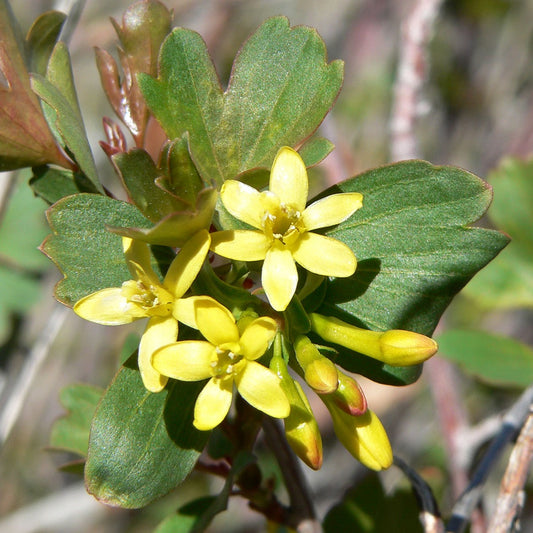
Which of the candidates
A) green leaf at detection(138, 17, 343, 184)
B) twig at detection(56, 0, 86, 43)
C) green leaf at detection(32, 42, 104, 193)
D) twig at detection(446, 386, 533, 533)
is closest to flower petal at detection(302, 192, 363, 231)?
green leaf at detection(138, 17, 343, 184)

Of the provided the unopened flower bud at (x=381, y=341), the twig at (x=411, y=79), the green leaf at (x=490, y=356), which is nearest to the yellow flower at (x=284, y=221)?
the unopened flower bud at (x=381, y=341)

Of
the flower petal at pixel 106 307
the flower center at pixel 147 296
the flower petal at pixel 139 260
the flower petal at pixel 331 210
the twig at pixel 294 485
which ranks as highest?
the flower petal at pixel 331 210

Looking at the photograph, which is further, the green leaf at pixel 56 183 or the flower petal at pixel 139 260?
the green leaf at pixel 56 183

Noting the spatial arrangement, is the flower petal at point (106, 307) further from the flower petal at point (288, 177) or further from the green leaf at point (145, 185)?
the flower petal at point (288, 177)

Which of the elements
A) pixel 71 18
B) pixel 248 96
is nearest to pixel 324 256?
pixel 248 96

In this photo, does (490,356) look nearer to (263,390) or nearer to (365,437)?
(365,437)

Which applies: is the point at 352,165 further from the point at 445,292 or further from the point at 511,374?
the point at 445,292

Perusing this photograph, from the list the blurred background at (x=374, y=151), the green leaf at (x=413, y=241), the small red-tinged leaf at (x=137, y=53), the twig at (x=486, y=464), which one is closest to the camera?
the green leaf at (x=413, y=241)

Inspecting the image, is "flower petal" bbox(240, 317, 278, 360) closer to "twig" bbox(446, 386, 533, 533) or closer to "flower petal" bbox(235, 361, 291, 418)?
"flower petal" bbox(235, 361, 291, 418)
